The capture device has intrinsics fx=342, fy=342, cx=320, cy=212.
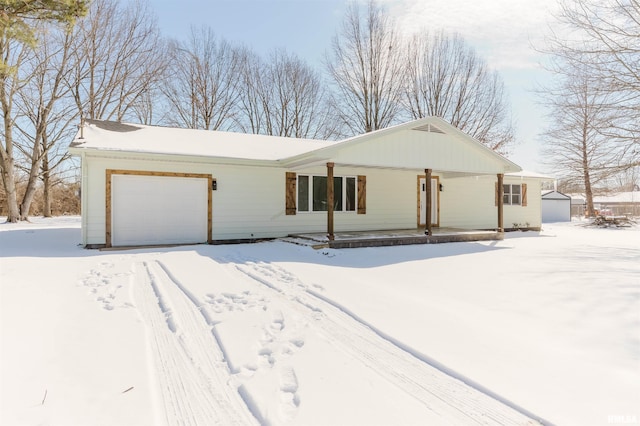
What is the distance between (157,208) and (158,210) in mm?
59

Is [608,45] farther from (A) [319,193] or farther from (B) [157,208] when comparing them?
(B) [157,208]

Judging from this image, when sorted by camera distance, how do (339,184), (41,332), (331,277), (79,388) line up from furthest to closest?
(339,184) → (331,277) → (41,332) → (79,388)

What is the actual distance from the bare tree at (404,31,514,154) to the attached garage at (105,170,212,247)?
56.9ft

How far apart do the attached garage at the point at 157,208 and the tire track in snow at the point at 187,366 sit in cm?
519

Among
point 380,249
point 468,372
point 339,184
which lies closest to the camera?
point 468,372

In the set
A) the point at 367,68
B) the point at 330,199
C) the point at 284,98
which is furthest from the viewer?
the point at 284,98

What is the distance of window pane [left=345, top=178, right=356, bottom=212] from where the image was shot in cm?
1155

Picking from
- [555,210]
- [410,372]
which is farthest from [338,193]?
[555,210]

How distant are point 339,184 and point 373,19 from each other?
48.7ft

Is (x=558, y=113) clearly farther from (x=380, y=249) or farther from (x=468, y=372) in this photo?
(x=468, y=372)

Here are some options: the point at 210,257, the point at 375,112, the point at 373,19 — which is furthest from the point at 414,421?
the point at 373,19

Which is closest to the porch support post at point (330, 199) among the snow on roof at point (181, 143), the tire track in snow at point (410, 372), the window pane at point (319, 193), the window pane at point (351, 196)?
the snow on roof at point (181, 143)

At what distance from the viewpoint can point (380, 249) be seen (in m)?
8.77

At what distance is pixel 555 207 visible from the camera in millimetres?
25969
